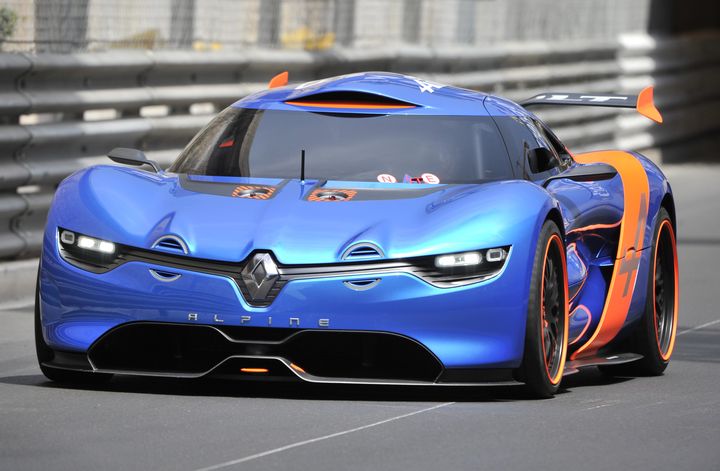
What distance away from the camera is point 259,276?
676 centimetres

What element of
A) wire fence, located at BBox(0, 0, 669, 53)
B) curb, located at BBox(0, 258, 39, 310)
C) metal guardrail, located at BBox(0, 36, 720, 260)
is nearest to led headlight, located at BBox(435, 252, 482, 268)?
curb, located at BBox(0, 258, 39, 310)

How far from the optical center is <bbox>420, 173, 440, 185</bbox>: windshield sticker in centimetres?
764

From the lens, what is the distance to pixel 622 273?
8234 millimetres

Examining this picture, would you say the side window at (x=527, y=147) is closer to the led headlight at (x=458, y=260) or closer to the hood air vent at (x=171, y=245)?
the led headlight at (x=458, y=260)

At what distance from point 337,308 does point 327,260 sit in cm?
19

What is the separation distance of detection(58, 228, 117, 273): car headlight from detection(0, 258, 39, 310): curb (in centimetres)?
344

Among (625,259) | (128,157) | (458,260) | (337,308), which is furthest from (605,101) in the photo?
(337,308)

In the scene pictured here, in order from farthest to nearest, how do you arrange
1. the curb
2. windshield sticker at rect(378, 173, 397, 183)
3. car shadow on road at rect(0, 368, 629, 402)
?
the curb, windshield sticker at rect(378, 173, 397, 183), car shadow on road at rect(0, 368, 629, 402)

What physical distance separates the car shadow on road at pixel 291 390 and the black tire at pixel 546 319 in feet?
0.43

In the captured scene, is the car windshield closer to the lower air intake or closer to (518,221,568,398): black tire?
(518,221,568,398): black tire

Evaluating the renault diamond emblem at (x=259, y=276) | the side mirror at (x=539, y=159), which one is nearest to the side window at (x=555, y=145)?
the side mirror at (x=539, y=159)

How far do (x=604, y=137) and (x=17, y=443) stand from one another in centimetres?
1764

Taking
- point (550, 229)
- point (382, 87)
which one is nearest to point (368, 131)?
point (382, 87)

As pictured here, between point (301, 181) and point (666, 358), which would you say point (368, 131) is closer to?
point (301, 181)
